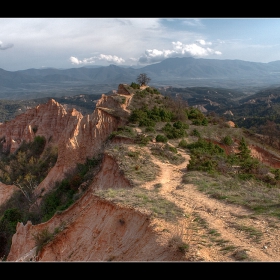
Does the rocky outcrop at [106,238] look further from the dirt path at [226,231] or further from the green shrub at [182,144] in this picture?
the green shrub at [182,144]

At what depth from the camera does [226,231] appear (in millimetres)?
6773

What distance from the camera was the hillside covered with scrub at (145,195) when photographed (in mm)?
6594

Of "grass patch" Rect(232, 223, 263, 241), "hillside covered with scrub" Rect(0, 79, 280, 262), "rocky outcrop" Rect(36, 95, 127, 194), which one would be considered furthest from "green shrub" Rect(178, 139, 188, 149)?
"grass patch" Rect(232, 223, 263, 241)

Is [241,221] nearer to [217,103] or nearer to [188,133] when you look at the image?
[188,133]

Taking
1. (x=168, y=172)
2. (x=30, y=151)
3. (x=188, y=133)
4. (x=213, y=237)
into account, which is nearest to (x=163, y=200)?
(x=213, y=237)

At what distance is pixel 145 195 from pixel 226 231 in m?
3.32

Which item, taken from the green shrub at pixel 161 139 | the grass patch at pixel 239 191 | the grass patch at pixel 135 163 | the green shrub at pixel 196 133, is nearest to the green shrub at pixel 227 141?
the green shrub at pixel 196 133

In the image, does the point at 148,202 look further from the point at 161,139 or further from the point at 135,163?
the point at 161,139

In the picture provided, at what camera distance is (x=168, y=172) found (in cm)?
1355

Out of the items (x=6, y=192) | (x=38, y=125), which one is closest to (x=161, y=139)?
(x=6, y=192)

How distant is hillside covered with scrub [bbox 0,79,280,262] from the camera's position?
659 cm

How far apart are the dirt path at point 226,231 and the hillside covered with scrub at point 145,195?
2cm
